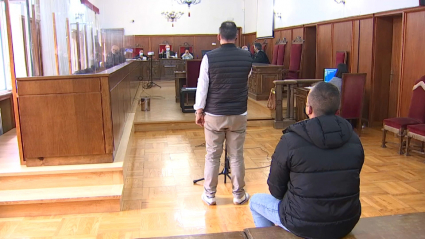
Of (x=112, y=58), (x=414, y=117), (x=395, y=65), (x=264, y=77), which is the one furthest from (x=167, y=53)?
(x=414, y=117)

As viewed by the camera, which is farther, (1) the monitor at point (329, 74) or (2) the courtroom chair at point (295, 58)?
(2) the courtroom chair at point (295, 58)

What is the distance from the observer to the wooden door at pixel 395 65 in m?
6.38

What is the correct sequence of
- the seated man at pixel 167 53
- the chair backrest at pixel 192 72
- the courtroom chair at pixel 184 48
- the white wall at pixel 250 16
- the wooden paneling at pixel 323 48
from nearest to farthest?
the chair backrest at pixel 192 72 → the wooden paneling at pixel 323 48 → the white wall at pixel 250 16 → the seated man at pixel 167 53 → the courtroom chair at pixel 184 48

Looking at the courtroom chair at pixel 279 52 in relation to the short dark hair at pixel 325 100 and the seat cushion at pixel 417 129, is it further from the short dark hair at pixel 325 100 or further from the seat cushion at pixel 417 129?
the short dark hair at pixel 325 100

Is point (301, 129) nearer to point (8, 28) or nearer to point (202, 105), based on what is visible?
point (202, 105)

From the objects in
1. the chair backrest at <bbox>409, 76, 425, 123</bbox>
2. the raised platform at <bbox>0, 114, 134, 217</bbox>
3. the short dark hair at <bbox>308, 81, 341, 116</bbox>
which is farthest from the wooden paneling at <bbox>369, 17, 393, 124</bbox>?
the short dark hair at <bbox>308, 81, 341, 116</bbox>

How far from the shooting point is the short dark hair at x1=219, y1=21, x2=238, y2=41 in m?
3.16

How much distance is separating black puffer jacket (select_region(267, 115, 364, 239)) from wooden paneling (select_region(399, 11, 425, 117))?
4.49 meters

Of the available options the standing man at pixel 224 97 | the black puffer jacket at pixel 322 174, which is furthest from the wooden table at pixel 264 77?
the black puffer jacket at pixel 322 174

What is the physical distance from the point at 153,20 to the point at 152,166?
37.5ft

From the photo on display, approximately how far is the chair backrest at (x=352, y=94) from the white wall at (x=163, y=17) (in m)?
10.1

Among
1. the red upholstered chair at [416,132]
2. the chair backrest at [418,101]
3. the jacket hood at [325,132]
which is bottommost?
the red upholstered chair at [416,132]

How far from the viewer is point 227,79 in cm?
324

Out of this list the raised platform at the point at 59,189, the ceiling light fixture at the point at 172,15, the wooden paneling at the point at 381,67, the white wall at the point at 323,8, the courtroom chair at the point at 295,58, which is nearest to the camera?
the raised platform at the point at 59,189
